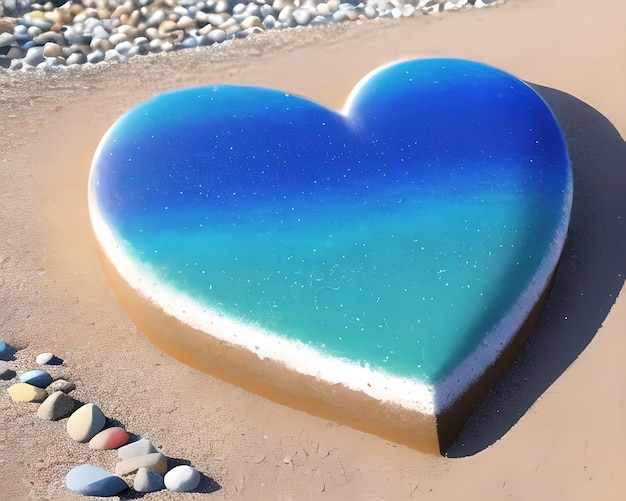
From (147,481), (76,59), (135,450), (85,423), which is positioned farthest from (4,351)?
(76,59)

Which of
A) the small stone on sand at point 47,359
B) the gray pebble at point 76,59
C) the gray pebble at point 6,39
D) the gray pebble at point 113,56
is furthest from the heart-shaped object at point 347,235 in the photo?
the gray pebble at point 6,39

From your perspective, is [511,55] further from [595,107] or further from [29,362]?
[29,362]

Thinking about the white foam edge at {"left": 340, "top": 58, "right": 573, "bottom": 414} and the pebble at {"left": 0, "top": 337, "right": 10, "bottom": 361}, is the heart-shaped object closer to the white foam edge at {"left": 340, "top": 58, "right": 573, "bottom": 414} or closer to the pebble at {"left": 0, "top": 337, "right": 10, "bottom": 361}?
the white foam edge at {"left": 340, "top": 58, "right": 573, "bottom": 414}

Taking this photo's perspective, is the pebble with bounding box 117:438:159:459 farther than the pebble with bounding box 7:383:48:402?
No

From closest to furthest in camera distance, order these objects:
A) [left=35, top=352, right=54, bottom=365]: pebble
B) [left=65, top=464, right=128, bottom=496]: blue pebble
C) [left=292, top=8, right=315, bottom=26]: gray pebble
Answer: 1. [left=65, top=464, right=128, bottom=496]: blue pebble
2. [left=35, top=352, right=54, bottom=365]: pebble
3. [left=292, top=8, right=315, bottom=26]: gray pebble

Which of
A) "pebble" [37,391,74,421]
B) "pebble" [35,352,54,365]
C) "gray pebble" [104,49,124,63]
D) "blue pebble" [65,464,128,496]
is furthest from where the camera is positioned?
"gray pebble" [104,49,124,63]

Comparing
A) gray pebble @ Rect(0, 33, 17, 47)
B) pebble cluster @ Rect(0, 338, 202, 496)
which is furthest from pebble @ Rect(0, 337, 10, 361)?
gray pebble @ Rect(0, 33, 17, 47)
